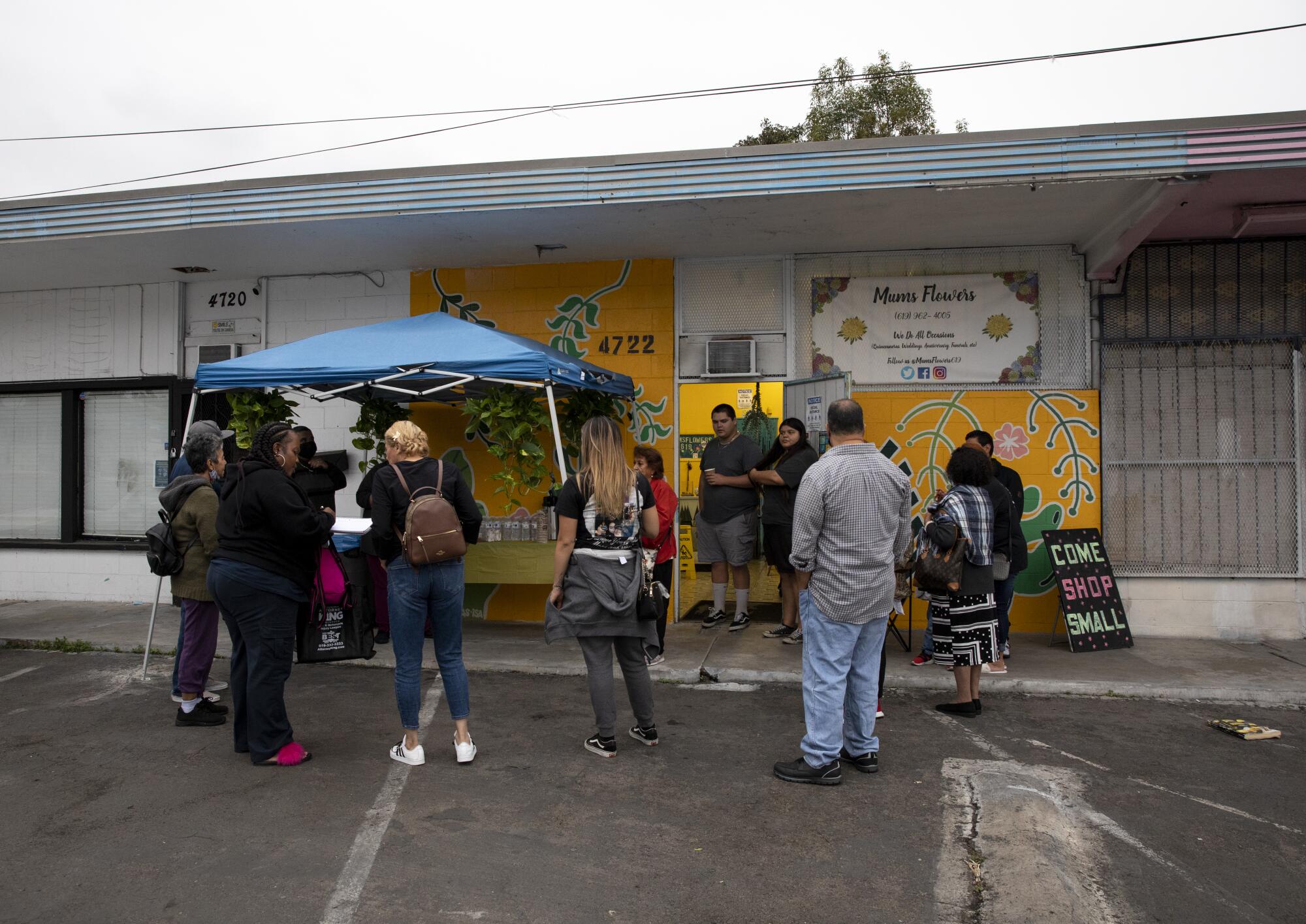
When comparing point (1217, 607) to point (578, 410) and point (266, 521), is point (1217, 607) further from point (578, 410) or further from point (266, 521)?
point (266, 521)

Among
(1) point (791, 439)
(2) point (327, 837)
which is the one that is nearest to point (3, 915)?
(2) point (327, 837)

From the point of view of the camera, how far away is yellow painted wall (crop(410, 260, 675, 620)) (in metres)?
8.95

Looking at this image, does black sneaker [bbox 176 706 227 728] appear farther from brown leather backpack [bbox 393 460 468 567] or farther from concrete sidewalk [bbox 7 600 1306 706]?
brown leather backpack [bbox 393 460 468 567]

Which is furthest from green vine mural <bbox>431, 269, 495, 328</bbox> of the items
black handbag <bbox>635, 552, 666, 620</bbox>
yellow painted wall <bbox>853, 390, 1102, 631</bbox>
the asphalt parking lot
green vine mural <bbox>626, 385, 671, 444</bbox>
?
black handbag <bbox>635, 552, 666, 620</bbox>

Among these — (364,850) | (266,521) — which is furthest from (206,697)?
(364,850)

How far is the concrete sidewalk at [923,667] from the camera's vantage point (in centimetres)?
637

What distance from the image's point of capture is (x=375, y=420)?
8852 millimetres

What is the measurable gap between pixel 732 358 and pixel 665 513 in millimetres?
2070

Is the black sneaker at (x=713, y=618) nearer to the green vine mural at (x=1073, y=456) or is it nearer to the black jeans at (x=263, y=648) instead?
the green vine mural at (x=1073, y=456)

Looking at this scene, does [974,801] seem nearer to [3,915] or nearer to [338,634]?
[338,634]

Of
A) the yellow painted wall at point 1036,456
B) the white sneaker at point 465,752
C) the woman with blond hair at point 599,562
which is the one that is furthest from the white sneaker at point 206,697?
the yellow painted wall at point 1036,456

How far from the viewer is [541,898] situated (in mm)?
3402

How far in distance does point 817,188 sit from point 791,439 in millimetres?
2079

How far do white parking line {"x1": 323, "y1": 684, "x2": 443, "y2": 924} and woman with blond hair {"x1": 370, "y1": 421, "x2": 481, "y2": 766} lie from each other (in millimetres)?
208
